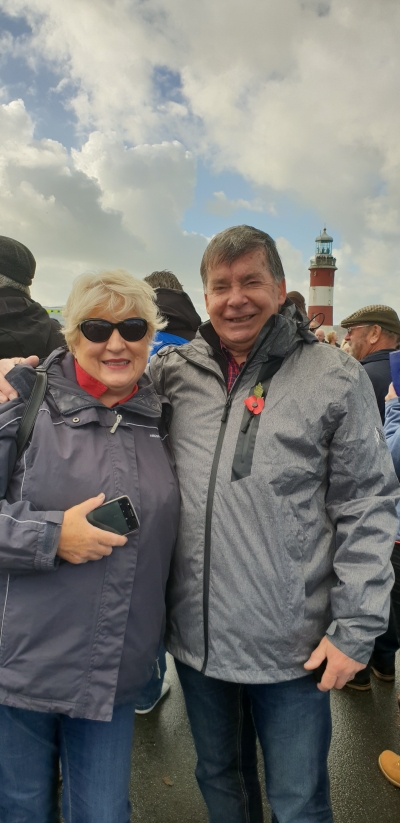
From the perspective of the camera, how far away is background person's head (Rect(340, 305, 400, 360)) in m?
3.98

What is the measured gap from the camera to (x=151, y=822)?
2.35 metres

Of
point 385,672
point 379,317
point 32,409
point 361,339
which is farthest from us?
point 361,339

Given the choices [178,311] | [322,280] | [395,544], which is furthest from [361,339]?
[322,280]

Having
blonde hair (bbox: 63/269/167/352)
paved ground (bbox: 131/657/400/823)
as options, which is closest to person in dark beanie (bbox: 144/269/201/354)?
blonde hair (bbox: 63/269/167/352)

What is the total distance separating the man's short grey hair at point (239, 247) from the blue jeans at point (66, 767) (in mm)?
1542

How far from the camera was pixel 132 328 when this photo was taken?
1767 mm

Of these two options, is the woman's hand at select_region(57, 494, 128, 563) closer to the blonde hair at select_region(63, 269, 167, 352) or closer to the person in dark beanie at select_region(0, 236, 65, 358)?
the blonde hair at select_region(63, 269, 167, 352)

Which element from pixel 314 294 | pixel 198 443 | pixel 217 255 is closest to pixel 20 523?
pixel 198 443

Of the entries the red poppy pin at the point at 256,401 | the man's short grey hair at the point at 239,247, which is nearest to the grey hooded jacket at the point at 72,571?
the red poppy pin at the point at 256,401

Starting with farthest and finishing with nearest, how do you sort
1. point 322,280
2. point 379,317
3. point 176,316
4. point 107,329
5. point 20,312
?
point 322,280
point 379,317
point 176,316
point 20,312
point 107,329

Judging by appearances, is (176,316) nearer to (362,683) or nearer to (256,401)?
(256,401)

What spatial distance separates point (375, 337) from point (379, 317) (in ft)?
0.50

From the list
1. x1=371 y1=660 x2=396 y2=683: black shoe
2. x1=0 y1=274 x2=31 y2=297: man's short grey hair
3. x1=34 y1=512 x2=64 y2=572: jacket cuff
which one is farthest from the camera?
x1=371 y1=660 x2=396 y2=683: black shoe

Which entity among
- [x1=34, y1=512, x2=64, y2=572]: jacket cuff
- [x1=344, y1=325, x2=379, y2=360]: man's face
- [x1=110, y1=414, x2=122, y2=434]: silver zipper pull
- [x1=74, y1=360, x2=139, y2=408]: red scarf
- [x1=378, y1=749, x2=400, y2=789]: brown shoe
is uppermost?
[x1=344, y1=325, x2=379, y2=360]: man's face
